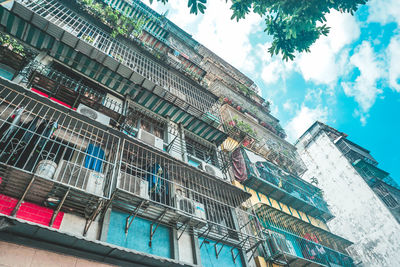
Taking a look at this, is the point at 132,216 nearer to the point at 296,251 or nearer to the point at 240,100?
the point at 296,251

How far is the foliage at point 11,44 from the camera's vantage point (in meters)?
9.11

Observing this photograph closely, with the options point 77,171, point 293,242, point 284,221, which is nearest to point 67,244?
point 77,171

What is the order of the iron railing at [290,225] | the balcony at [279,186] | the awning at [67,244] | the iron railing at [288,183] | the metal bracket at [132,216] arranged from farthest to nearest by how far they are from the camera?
the iron railing at [288,183]
the balcony at [279,186]
the iron railing at [290,225]
the metal bracket at [132,216]
the awning at [67,244]

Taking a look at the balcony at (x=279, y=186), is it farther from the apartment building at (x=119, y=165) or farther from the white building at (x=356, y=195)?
the white building at (x=356, y=195)

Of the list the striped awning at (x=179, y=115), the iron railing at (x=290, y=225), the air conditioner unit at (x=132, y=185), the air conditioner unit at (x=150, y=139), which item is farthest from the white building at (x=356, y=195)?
the air conditioner unit at (x=132, y=185)

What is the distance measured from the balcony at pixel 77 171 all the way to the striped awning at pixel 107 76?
4.47m

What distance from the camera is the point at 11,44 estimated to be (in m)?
9.40

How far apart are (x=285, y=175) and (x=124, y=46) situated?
15611 mm

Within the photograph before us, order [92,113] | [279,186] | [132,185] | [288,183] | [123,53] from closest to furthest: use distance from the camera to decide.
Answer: [132,185]
[92,113]
[123,53]
[279,186]
[288,183]

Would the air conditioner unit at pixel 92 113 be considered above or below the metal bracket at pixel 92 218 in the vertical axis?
above

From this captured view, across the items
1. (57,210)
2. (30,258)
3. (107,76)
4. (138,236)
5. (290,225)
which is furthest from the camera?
(290,225)

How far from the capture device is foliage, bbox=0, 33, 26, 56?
29.9 ft

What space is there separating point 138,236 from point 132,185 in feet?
5.87

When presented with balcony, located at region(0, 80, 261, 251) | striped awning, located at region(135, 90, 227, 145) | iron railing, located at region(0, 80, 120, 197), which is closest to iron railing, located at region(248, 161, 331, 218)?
striped awning, located at region(135, 90, 227, 145)
